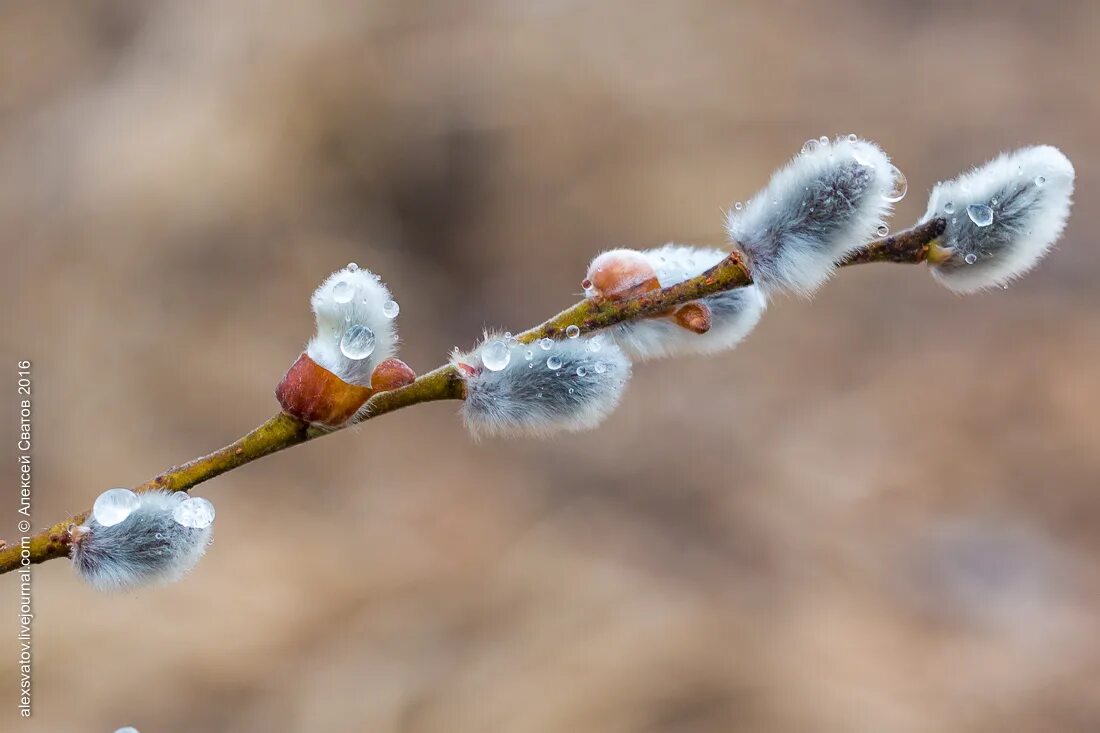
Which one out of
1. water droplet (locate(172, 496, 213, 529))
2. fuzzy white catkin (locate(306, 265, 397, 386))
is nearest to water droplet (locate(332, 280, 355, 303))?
fuzzy white catkin (locate(306, 265, 397, 386))

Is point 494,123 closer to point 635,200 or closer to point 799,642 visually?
point 635,200

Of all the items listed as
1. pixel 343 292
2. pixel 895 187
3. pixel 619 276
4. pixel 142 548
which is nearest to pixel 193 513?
pixel 142 548

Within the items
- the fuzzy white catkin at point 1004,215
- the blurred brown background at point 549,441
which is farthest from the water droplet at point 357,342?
the blurred brown background at point 549,441

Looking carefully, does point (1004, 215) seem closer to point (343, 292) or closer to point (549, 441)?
point (343, 292)

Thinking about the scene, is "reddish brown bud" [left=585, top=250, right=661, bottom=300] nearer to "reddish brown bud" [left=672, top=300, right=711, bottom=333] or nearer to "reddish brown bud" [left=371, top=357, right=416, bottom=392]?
"reddish brown bud" [left=672, top=300, right=711, bottom=333]

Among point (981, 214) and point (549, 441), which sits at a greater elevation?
point (549, 441)
